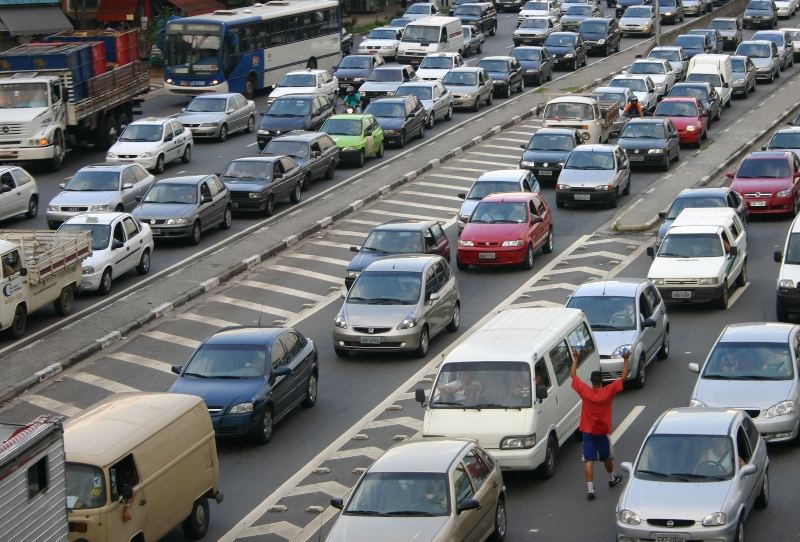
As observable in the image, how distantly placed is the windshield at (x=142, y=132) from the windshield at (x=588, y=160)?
12.5m

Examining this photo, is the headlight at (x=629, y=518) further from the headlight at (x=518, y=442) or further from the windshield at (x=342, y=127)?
the windshield at (x=342, y=127)

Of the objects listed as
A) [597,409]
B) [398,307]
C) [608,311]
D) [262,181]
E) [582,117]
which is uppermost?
[597,409]

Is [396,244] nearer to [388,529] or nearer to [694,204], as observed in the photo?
[694,204]

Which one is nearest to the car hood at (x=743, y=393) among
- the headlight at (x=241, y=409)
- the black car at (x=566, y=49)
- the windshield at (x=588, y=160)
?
the headlight at (x=241, y=409)

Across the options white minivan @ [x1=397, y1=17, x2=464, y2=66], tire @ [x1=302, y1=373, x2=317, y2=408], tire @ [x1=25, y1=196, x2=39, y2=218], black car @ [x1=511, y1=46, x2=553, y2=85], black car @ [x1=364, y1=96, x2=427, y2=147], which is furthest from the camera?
white minivan @ [x1=397, y1=17, x2=464, y2=66]

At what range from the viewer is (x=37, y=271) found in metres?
30.2

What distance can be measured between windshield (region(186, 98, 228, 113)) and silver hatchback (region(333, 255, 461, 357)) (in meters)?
23.2

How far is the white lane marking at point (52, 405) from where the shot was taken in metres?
25.5

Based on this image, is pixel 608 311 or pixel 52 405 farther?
pixel 608 311

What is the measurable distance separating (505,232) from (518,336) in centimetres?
1204

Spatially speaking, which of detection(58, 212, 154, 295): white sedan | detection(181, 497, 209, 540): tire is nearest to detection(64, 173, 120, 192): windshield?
detection(58, 212, 154, 295): white sedan

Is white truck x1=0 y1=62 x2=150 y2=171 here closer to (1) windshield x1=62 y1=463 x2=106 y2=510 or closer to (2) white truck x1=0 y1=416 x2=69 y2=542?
(1) windshield x1=62 y1=463 x2=106 y2=510

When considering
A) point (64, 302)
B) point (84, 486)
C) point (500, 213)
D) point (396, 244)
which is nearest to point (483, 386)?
point (84, 486)

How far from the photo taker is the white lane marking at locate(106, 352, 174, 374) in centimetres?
2800
